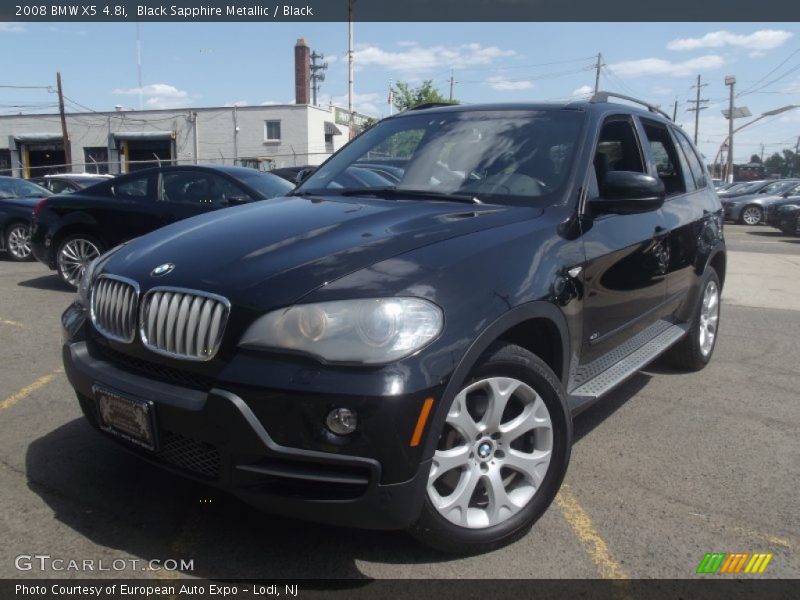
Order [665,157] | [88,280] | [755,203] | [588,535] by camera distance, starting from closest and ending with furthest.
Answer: [588,535] < [88,280] < [665,157] < [755,203]

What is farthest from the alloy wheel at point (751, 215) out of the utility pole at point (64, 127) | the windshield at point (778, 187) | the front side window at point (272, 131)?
the utility pole at point (64, 127)

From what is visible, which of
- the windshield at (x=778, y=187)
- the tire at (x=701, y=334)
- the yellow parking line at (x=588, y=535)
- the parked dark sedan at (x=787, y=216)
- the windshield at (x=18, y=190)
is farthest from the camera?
the windshield at (x=778, y=187)

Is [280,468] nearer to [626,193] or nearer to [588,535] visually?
[588,535]

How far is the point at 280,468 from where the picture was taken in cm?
222

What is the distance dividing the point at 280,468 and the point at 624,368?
2.14m

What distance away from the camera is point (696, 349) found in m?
5.12

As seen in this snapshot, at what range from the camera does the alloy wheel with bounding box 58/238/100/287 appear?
8.05 meters

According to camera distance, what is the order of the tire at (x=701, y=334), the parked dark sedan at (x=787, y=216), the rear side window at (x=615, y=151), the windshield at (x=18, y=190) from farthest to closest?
the parked dark sedan at (x=787, y=216)
the windshield at (x=18, y=190)
the tire at (x=701, y=334)
the rear side window at (x=615, y=151)

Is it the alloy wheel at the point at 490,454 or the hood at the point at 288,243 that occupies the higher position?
the hood at the point at 288,243

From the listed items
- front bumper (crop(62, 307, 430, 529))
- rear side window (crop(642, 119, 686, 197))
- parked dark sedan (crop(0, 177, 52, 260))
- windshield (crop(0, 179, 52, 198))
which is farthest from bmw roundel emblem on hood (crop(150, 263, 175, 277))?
windshield (crop(0, 179, 52, 198))

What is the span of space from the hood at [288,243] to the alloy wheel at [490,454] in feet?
2.10

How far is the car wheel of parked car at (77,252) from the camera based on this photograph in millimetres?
8047

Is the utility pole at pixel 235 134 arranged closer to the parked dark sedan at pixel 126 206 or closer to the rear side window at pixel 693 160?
the parked dark sedan at pixel 126 206

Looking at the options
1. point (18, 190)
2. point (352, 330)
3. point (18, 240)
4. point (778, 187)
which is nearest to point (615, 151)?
point (352, 330)
